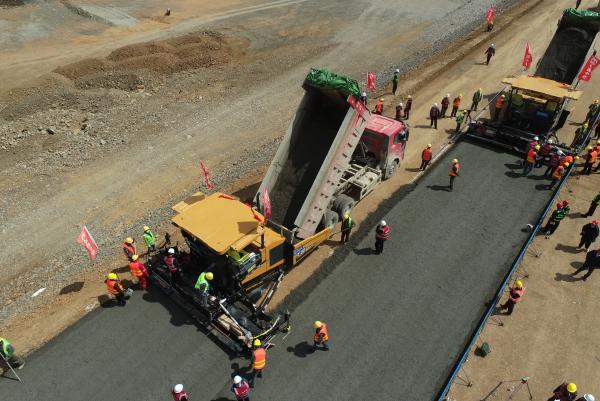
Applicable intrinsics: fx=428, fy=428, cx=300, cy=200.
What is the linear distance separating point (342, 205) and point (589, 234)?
7.95 m

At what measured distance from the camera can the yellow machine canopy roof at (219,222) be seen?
10.6 metres

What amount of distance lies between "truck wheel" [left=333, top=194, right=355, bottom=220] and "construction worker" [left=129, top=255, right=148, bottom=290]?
21.5 feet

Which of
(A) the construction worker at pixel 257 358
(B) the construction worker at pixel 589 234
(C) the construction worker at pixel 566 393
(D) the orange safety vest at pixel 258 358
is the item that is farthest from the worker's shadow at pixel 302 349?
(B) the construction worker at pixel 589 234

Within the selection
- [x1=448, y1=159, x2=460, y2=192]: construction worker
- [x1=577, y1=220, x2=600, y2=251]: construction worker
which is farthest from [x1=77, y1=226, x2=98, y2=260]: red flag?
[x1=577, y1=220, x2=600, y2=251]: construction worker

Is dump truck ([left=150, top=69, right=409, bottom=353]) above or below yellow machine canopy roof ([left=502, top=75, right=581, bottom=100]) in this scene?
below

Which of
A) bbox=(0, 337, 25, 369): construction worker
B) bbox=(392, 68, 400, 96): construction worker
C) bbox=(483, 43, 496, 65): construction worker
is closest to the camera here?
bbox=(0, 337, 25, 369): construction worker

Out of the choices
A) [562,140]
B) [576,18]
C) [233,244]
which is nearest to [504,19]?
[576,18]

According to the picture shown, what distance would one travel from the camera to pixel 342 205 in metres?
14.9

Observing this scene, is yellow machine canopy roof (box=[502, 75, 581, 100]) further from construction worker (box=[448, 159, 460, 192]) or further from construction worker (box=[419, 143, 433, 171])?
construction worker (box=[448, 159, 460, 192])

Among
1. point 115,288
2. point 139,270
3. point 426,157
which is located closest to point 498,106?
point 426,157

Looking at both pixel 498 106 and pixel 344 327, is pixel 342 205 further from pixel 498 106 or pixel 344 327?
pixel 498 106

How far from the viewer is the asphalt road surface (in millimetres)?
10328

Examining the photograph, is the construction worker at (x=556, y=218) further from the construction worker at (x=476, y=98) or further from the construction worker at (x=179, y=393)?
the construction worker at (x=179, y=393)

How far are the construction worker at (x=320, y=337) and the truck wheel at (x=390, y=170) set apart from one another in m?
8.19
